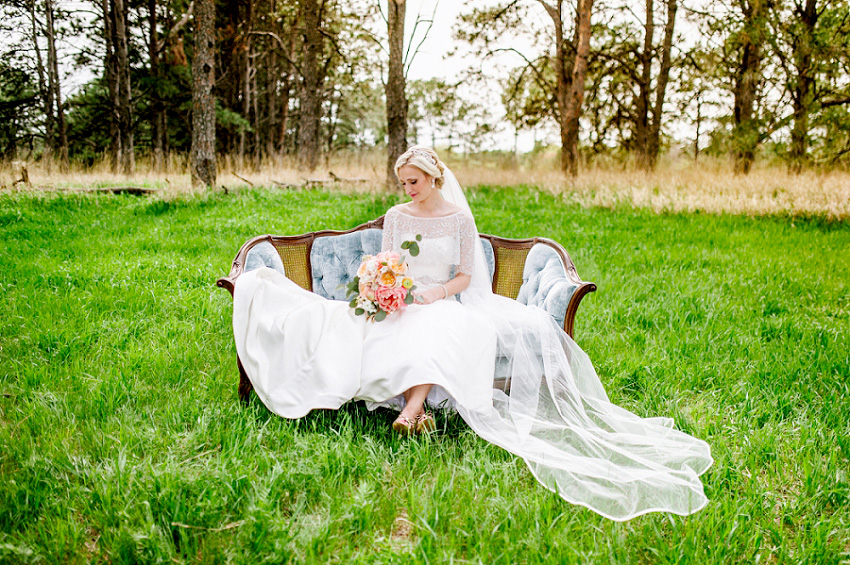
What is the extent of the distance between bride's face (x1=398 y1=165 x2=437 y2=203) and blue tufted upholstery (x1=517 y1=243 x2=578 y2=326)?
100cm

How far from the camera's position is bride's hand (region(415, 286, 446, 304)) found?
11.1ft

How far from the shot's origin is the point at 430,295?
11.3ft

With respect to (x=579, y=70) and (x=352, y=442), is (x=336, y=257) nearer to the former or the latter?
(x=352, y=442)

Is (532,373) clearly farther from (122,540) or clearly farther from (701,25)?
(701,25)

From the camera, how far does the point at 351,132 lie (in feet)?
116

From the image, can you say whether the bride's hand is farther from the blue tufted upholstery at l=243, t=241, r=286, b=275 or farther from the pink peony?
the blue tufted upholstery at l=243, t=241, r=286, b=275

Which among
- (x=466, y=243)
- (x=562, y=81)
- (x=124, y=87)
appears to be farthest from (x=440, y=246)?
(x=124, y=87)

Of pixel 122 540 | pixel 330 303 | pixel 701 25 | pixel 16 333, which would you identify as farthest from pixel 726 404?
pixel 701 25

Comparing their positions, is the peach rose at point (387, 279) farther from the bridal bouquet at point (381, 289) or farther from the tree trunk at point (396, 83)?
the tree trunk at point (396, 83)

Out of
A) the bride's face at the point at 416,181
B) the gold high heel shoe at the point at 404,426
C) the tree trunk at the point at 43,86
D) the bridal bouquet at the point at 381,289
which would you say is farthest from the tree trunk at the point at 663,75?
the tree trunk at the point at 43,86

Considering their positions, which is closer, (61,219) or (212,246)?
(212,246)

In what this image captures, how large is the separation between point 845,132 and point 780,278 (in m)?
5.48

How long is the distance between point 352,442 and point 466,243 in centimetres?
162

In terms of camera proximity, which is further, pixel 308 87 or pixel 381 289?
pixel 308 87
